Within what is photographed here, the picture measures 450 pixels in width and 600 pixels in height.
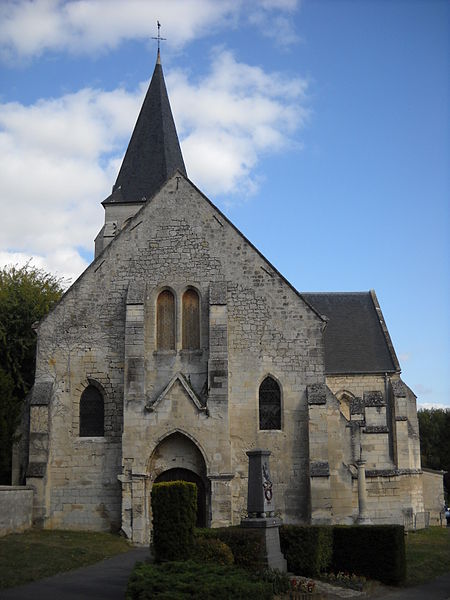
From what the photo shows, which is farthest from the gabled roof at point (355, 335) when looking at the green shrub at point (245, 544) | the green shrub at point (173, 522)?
the green shrub at point (173, 522)

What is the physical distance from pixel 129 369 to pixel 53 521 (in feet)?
17.9

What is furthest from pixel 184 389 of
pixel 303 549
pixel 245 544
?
pixel 245 544

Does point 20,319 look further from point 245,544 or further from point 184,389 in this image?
point 245,544

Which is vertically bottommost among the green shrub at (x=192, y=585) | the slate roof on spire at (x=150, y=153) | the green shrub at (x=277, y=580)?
the green shrub at (x=277, y=580)

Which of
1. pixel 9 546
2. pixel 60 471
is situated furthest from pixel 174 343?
pixel 9 546

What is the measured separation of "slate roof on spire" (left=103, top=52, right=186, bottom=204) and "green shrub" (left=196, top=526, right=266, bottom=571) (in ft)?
87.1

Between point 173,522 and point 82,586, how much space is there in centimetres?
229

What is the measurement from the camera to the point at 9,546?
1828 centimetres

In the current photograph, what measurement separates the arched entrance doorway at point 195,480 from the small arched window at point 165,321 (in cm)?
414

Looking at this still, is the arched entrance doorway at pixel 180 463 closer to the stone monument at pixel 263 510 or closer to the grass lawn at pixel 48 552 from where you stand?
the grass lawn at pixel 48 552

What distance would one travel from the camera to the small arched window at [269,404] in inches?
935

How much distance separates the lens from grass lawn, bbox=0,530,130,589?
50.7ft

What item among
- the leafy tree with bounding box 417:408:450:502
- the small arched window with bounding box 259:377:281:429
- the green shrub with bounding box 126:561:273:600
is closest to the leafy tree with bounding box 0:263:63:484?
the small arched window with bounding box 259:377:281:429

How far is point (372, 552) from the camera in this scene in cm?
1636
